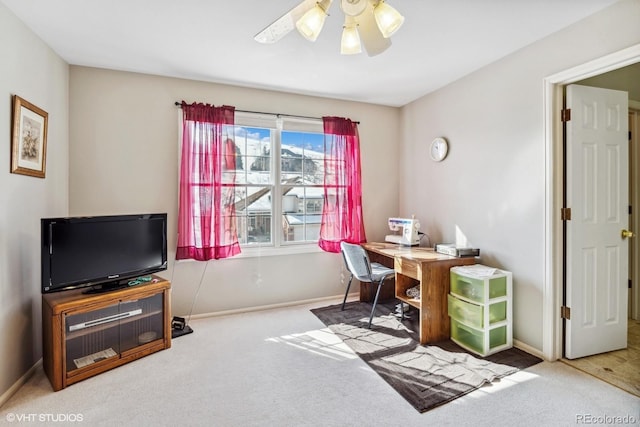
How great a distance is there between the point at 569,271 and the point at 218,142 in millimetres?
3189

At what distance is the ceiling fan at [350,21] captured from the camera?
154 cm

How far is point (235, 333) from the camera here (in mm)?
2840

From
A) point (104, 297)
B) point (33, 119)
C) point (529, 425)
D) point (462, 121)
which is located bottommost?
point (529, 425)

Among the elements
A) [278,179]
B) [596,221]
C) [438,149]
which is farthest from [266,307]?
[596,221]

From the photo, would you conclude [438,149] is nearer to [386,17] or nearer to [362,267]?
[362,267]

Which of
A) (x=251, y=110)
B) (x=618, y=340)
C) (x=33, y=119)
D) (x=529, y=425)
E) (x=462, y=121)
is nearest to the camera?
(x=529, y=425)

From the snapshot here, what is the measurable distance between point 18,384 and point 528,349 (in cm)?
363

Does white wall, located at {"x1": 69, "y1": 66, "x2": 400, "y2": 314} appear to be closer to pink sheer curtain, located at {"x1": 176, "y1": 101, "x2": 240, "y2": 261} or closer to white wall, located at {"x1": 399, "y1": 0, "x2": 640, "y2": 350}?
pink sheer curtain, located at {"x1": 176, "y1": 101, "x2": 240, "y2": 261}

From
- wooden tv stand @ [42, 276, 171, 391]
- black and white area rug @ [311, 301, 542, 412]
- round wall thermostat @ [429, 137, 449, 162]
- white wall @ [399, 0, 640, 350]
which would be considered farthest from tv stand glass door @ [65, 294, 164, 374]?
round wall thermostat @ [429, 137, 449, 162]

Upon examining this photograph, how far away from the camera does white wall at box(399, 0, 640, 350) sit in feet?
6.97

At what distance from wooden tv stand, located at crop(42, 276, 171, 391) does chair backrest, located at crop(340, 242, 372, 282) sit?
1643 mm

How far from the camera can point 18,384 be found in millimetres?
2014

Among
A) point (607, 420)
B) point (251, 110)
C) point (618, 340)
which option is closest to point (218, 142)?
point (251, 110)

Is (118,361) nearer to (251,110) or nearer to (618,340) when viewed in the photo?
(251,110)
